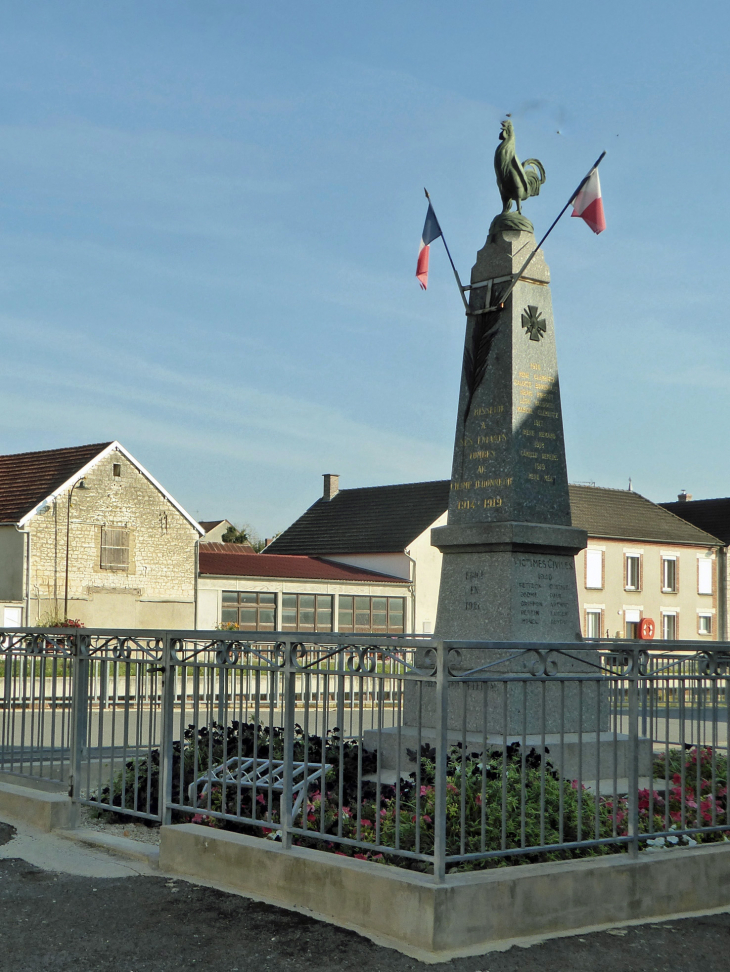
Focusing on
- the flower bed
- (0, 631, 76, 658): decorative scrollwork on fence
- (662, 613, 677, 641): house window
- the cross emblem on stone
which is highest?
the cross emblem on stone

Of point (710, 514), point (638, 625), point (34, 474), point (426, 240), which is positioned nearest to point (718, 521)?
point (710, 514)

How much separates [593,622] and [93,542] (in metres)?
25.9

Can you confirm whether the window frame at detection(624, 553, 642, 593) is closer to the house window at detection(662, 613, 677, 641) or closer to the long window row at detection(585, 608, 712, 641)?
the long window row at detection(585, 608, 712, 641)

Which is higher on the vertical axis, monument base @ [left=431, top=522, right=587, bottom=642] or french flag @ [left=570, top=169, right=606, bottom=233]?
french flag @ [left=570, top=169, right=606, bottom=233]

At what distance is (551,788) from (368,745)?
11.2 ft

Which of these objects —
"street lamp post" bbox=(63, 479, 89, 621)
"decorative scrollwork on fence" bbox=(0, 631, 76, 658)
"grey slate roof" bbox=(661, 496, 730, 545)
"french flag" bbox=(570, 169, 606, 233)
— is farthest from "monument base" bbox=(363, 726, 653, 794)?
"grey slate roof" bbox=(661, 496, 730, 545)

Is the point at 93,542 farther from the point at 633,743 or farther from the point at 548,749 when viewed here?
the point at 633,743

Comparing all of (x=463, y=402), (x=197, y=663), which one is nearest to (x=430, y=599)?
(x=463, y=402)

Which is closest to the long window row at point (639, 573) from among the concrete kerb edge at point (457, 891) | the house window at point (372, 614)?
the house window at point (372, 614)

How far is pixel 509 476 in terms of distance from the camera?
1084 cm

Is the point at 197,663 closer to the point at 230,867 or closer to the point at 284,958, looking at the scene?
the point at 230,867

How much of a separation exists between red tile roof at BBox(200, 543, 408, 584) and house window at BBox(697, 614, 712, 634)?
18.7 meters

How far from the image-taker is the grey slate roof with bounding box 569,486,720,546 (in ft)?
192

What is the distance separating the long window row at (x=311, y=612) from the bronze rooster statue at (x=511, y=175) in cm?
3484
